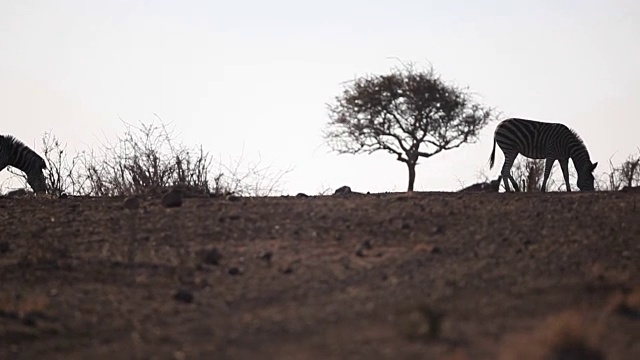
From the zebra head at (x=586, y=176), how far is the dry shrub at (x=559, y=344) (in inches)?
708

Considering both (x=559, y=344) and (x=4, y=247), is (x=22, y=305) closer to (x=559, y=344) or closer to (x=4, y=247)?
(x=4, y=247)

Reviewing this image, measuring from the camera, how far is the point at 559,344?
7.27 m

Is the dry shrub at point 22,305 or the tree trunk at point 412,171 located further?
the tree trunk at point 412,171

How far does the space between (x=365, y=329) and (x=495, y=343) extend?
0.92m

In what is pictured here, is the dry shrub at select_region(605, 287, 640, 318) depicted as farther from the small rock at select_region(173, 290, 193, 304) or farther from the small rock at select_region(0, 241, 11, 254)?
the small rock at select_region(0, 241, 11, 254)

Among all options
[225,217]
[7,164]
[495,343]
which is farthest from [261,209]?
[7,164]

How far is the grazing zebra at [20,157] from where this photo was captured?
86.0 ft

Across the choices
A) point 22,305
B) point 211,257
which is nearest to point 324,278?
point 211,257

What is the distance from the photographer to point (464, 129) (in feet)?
107

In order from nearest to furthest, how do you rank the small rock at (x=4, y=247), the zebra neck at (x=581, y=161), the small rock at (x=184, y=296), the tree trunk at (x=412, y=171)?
the small rock at (x=184, y=296) → the small rock at (x=4, y=247) → the zebra neck at (x=581, y=161) → the tree trunk at (x=412, y=171)

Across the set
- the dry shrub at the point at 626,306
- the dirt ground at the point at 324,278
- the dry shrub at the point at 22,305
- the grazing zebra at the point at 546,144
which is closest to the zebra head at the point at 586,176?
the grazing zebra at the point at 546,144

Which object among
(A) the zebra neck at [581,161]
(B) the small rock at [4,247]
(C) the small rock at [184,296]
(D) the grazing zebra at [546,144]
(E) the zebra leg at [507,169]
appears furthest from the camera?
(A) the zebra neck at [581,161]

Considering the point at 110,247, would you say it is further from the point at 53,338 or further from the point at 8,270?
the point at 53,338

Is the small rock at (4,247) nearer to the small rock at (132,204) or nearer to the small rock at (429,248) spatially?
the small rock at (132,204)
